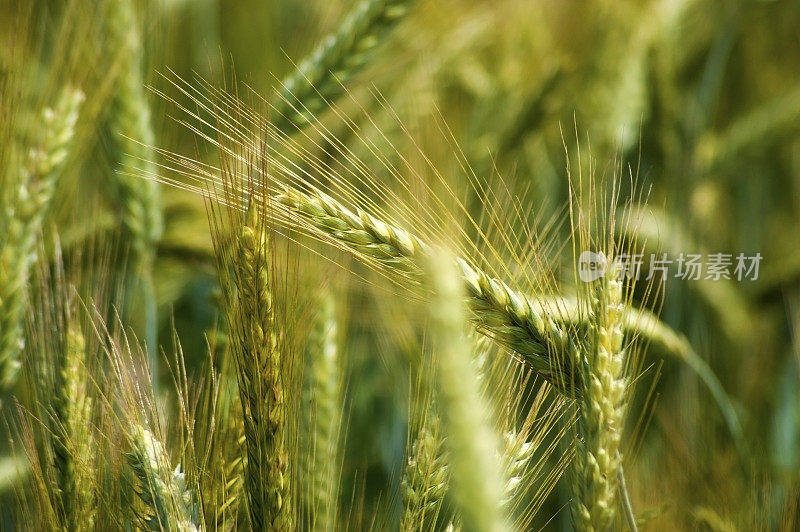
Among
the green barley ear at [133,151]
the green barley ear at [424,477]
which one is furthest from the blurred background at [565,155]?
the green barley ear at [424,477]

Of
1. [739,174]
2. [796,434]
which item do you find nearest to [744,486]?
[796,434]

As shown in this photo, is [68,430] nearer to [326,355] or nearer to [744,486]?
[326,355]

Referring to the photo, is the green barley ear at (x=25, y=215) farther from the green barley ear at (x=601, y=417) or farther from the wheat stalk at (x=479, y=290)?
the green barley ear at (x=601, y=417)

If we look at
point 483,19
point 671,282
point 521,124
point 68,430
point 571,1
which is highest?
point 571,1

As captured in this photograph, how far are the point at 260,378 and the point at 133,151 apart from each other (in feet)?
1.11

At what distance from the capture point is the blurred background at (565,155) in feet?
2.54

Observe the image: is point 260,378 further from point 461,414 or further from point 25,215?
point 25,215

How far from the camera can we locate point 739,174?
1.21 meters

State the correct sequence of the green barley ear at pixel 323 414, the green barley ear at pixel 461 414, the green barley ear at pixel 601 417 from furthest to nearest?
the green barley ear at pixel 323 414
the green barley ear at pixel 601 417
the green barley ear at pixel 461 414

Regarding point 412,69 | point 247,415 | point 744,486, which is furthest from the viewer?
point 412,69

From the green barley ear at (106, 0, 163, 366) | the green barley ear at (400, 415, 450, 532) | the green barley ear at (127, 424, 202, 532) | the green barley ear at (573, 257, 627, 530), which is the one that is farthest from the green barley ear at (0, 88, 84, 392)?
the green barley ear at (573, 257, 627, 530)

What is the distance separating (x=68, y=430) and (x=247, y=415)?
172 millimetres

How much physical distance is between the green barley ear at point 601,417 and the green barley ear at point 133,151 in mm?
405

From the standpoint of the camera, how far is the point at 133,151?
27.6 inches
